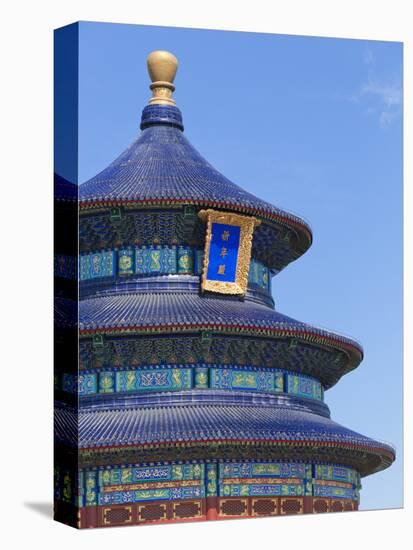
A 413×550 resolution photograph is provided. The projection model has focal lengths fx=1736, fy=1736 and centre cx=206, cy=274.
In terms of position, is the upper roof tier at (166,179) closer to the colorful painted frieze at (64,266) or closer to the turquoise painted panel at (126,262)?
the turquoise painted panel at (126,262)

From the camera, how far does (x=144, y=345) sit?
31719 millimetres

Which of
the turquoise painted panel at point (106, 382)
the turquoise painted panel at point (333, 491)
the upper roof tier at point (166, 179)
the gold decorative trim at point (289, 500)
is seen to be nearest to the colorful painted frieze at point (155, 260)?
the upper roof tier at point (166, 179)

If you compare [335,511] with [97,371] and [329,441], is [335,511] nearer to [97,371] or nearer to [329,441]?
[329,441]

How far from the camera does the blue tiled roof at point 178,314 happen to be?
31.3 meters

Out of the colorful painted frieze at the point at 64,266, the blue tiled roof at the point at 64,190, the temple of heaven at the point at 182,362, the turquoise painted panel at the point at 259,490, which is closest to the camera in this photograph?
the blue tiled roof at the point at 64,190

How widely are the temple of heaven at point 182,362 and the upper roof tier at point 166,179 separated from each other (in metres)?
0.04

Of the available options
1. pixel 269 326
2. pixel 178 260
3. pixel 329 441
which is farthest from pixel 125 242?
pixel 329 441

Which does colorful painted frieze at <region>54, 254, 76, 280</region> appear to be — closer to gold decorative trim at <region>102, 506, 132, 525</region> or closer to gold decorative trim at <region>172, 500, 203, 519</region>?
gold decorative trim at <region>102, 506, 132, 525</region>

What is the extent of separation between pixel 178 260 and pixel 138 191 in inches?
61.5

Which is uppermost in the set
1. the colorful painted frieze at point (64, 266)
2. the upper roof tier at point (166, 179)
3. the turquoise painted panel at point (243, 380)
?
Answer: the upper roof tier at point (166, 179)

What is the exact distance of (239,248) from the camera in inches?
1299

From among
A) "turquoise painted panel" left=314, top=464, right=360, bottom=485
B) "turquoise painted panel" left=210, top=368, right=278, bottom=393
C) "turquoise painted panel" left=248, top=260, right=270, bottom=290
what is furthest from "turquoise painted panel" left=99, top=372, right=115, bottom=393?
"turquoise painted panel" left=314, top=464, right=360, bottom=485

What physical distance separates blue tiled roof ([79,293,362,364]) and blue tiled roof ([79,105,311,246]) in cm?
184

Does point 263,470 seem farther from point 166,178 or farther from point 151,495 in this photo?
point 166,178
